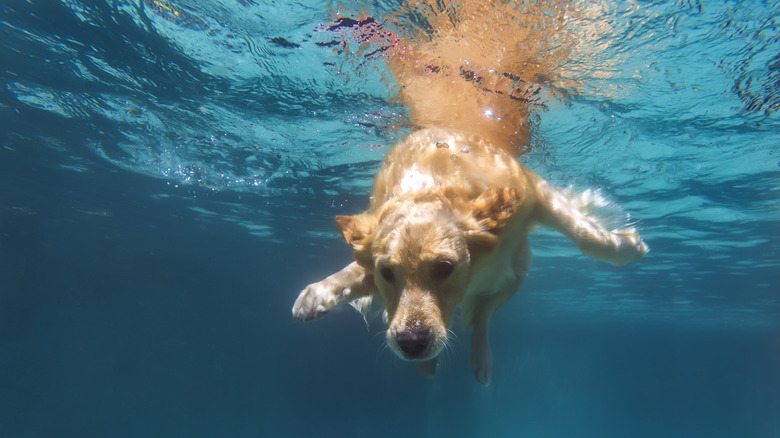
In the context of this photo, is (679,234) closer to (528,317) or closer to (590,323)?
(528,317)

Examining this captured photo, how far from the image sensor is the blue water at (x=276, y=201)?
6.85 meters

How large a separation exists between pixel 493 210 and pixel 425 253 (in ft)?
2.73

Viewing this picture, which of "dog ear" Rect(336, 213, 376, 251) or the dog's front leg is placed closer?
"dog ear" Rect(336, 213, 376, 251)

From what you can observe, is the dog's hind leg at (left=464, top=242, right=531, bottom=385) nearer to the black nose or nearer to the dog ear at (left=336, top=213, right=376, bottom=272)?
the dog ear at (left=336, top=213, right=376, bottom=272)

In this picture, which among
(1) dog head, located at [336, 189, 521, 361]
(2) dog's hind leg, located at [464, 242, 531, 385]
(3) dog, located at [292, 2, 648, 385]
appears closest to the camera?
(1) dog head, located at [336, 189, 521, 361]

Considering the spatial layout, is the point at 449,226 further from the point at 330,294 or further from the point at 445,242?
the point at 330,294

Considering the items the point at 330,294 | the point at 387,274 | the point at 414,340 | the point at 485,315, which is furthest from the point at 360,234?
the point at 485,315

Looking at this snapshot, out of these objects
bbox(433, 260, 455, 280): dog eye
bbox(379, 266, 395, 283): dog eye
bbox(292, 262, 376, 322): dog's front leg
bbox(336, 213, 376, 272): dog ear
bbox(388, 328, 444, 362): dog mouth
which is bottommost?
bbox(388, 328, 444, 362): dog mouth

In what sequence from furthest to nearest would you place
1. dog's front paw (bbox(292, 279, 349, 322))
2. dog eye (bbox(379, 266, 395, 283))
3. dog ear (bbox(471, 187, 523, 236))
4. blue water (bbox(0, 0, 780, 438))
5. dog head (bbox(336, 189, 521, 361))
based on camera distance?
1. blue water (bbox(0, 0, 780, 438))
2. dog's front paw (bbox(292, 279, 349, 322))
3. dog ear (bbox(471, 187, 523, 236))
4. dog eye (bbox(379, 266, 395, 283))
5. dog head (bbox(336, 189, 521, 361))

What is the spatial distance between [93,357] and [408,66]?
185 ft

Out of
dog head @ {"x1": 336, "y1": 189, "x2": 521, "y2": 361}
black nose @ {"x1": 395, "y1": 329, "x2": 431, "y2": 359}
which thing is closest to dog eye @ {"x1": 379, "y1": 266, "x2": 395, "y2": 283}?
dog head @ {"x1": 336, "y1": 189, "x2": 521, "y2": 361}

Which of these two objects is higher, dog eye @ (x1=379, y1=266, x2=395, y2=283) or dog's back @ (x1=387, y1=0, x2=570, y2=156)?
dog's back @ (x1=387, y1=0, x2=570, y2=156)

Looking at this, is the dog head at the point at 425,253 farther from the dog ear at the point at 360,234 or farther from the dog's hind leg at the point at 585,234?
the dog's hind leg at the point at 585,234

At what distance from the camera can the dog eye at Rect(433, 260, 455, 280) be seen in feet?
9.37
